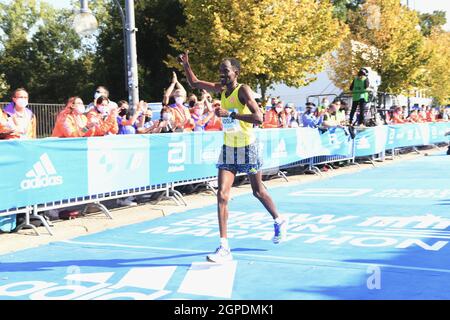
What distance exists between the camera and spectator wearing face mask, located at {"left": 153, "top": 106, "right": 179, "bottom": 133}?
11484 millimetres

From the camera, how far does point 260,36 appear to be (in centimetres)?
2727

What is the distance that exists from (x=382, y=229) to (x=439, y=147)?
22.0m

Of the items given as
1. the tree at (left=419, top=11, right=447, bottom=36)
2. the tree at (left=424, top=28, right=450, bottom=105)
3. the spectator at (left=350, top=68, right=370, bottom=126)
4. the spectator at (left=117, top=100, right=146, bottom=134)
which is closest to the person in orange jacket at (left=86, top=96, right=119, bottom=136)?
the spectator at (left=117, top=100, right=146, bottom=134)

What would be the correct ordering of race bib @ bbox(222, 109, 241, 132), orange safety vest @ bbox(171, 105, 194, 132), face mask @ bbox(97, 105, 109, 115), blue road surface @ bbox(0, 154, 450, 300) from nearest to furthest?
blue road surface @ bbox(0, 154, 450, 300) → race bib @ bbox(222, 109, 241, 132) → face mask @ bbox(97, 105, 109, 115) → orange safety vest @ bbox(171, 105, 194, 132)

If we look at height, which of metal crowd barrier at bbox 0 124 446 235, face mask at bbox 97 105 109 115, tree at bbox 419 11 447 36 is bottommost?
metal crowd barrier at bbox 0 124 446 235

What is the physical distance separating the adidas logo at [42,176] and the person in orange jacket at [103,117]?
177cm

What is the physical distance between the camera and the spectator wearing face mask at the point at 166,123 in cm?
1148

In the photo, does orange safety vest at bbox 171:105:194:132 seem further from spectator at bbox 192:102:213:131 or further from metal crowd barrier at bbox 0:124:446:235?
metal crowd barrier at bbox 0:124:446:235

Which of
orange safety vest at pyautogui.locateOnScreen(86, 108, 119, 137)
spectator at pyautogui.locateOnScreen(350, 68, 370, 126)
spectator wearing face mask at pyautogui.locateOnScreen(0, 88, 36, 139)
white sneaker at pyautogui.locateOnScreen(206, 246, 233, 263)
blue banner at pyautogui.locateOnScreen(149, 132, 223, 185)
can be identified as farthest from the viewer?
spectator at pyautogui.locateOnScreen(350, 68, 370, 126)

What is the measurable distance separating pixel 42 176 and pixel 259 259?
3400 millimetres

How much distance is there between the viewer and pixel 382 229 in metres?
8.03

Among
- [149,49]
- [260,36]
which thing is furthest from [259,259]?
[149,49]

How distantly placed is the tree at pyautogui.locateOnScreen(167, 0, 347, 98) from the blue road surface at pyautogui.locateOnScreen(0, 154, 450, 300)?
58.1ft

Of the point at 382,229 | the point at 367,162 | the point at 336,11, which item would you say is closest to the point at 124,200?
the point at 382,229
